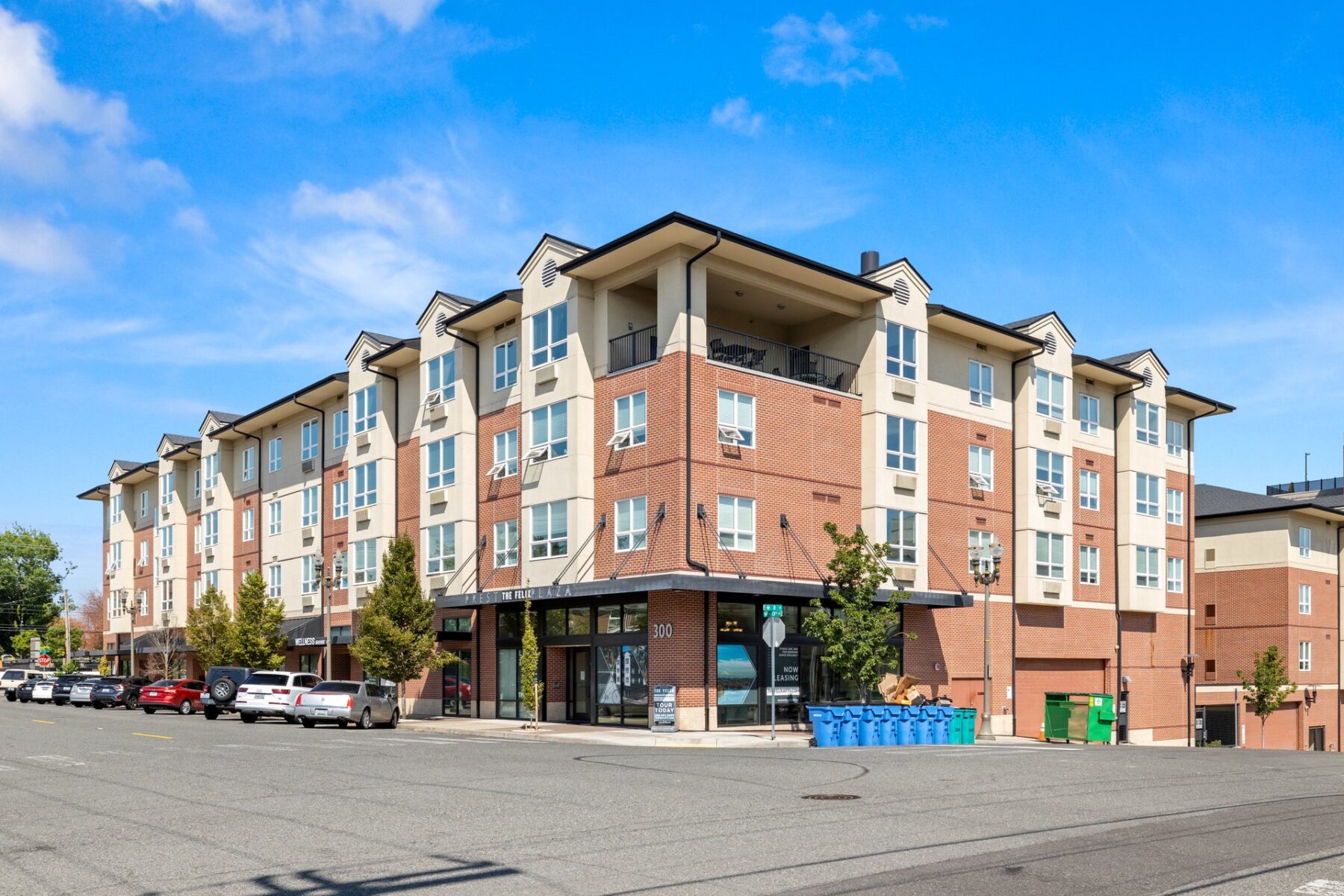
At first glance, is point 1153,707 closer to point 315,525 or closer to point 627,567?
point 627,567

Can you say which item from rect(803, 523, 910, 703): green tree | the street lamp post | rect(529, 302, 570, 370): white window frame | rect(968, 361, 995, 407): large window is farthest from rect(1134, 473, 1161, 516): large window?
rect(529, 302, 570, 370): white window frame

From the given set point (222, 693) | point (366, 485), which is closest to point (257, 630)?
point (366, 485)

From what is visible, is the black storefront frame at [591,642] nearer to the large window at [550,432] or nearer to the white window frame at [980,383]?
the large window at [550,432]

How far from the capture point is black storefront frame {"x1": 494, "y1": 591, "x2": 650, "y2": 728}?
35.7m

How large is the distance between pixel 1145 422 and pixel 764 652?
2349cm

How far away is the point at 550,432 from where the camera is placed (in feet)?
129

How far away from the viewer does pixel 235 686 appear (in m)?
41.7

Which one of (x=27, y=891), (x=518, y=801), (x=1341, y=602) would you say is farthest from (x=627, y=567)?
(x=1341, y=602)

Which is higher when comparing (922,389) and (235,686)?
(922,389)

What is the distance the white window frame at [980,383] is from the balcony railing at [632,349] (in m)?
13.0

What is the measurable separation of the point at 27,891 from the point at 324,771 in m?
9.68

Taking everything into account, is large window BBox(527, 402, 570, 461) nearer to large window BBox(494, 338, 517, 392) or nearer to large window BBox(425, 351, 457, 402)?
large window BBox(494, 338, 517, 392)

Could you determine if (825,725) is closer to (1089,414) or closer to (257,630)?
(1089,414)

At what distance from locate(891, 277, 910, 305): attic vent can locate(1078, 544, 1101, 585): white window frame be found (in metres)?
13.4
